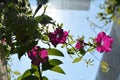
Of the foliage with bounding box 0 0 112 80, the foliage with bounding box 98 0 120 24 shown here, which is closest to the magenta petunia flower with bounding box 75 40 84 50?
the foliage with bounding box 0 0 112 80

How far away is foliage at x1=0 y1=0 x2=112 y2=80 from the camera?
100 cm

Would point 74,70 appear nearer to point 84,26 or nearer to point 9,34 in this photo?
point 84,26

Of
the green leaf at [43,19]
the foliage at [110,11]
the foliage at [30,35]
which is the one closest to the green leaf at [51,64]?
the foliage at [30,35]

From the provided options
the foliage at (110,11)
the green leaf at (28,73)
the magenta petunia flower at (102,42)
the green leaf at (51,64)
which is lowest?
the foliage at (110,11)

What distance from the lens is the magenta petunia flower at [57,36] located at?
1092 mm

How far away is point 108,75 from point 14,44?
83.5 inches

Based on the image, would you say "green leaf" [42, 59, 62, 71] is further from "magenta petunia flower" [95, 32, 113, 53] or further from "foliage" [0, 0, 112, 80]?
"magenta petunia flower" [95, 32, 113, 53]

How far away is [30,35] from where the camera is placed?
1001 millimetres

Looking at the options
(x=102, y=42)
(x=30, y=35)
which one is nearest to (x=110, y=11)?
(x=102, y=42)

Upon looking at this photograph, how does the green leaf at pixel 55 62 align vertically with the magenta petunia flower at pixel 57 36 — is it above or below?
below

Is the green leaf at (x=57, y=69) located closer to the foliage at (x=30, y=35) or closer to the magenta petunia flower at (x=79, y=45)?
the foliage at (x=30, y=35)

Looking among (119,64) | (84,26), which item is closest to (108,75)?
(119,64)

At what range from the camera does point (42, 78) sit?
108 cm

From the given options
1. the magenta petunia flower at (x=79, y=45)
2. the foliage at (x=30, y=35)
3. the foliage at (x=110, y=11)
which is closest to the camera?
the foliage at (x=30, y=35)
